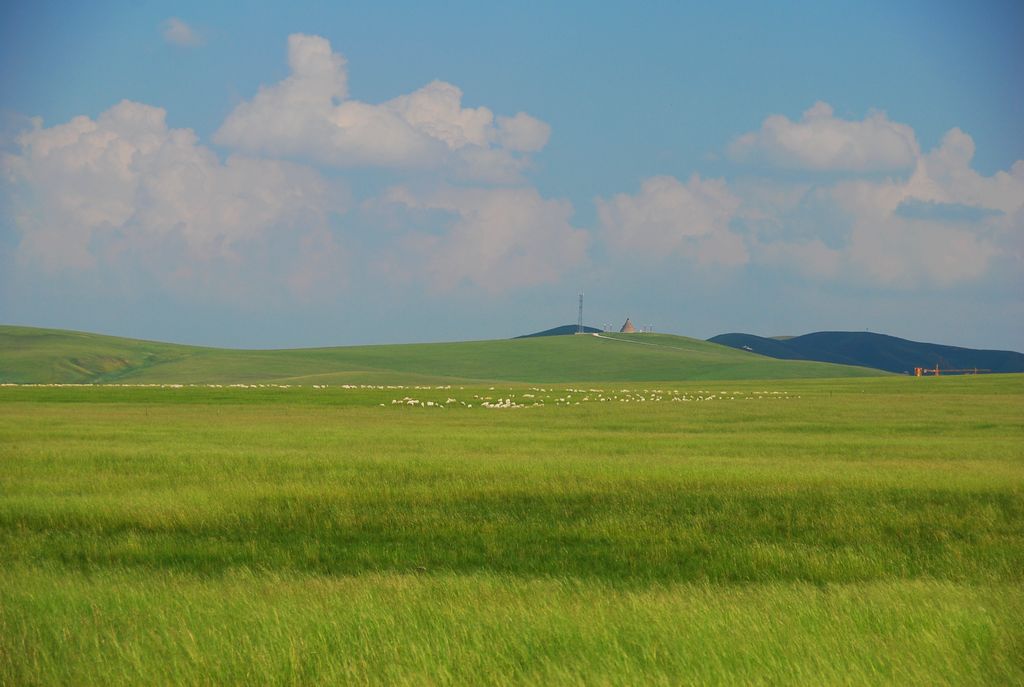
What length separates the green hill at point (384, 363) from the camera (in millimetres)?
116750

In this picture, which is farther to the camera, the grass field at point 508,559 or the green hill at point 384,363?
the green hill at point 384,363

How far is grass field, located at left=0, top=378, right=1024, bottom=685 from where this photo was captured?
884 centimetres

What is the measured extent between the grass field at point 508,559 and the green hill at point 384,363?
7660cm

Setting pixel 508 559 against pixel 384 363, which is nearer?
pixel 508 559

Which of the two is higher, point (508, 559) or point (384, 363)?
point (384, 363)

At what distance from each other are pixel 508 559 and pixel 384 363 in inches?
5195

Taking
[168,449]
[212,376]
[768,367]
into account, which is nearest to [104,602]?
[168,449]

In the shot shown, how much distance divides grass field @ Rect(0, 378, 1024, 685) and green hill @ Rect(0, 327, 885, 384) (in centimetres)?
7660

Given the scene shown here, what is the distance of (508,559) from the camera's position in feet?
47.1

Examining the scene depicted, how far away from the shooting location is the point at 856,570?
13.6 meters

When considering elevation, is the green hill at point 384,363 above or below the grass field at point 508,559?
above

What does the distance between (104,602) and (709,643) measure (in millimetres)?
6231

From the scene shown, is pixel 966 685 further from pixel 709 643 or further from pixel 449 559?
pixel 449 559

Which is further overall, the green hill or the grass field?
the green hill
